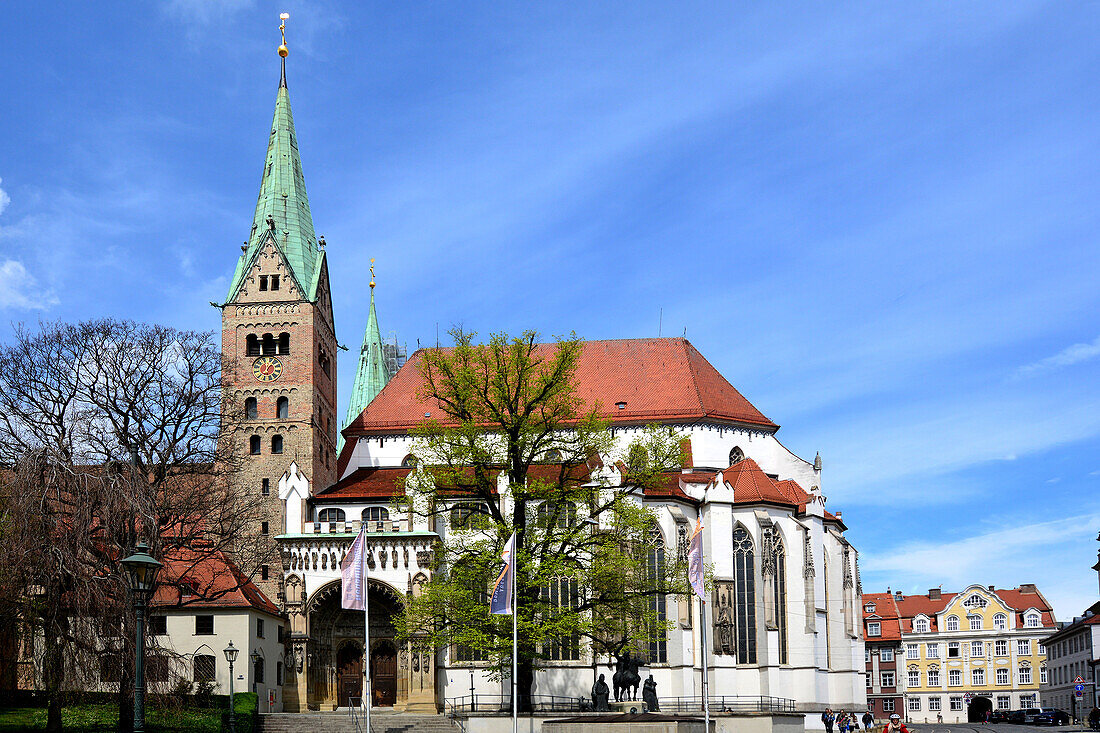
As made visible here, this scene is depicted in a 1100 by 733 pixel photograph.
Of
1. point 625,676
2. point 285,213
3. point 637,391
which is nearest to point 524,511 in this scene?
point 625,676

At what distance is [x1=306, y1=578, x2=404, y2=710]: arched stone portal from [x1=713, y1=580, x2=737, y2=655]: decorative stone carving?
13.2 metres

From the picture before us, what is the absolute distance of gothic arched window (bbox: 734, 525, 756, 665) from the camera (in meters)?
48.8

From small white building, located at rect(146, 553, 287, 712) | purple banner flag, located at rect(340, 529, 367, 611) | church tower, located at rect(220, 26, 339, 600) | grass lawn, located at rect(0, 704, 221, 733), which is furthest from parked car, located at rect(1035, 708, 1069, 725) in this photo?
grass lawn, located at rect(0, 704, 221, 733)

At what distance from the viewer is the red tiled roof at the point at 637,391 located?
54.8 m

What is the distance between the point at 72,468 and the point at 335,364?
28.2 metres

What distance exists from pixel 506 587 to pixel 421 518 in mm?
16489

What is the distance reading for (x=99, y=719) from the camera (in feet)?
112

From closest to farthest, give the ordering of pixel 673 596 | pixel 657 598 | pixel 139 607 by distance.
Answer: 1. pixel 139 607
2. pixel 673 596
3. pixel 657 598

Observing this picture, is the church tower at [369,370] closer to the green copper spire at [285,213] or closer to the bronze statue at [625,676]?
the green copper spire at [285,213]

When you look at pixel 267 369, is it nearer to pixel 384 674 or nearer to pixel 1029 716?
pixel 384 674

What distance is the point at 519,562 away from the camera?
37781 mm

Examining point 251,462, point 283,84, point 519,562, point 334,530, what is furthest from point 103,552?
point 283,84

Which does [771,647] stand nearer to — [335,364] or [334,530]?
[334,530]

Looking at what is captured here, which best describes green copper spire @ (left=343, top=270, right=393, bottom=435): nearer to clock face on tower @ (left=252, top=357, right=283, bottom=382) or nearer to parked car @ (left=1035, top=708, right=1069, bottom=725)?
clock face on tower @ (left=252, top=357, right=283, bottom=382)
